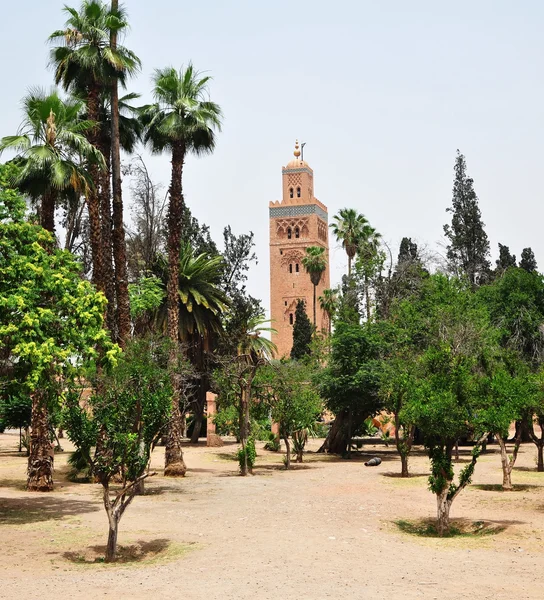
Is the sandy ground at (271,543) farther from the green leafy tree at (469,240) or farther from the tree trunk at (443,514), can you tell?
the green leafy tree at (469,240)

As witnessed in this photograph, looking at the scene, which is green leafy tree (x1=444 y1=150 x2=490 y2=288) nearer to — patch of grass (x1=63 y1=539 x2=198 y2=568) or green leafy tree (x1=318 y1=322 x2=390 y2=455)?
green leafy tree (x1=318 y1=322 x2=390 y2=455)

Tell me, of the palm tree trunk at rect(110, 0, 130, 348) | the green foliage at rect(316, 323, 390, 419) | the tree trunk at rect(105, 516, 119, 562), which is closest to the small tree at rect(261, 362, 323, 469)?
the green foliage at rect(316, 323, 390, 419)

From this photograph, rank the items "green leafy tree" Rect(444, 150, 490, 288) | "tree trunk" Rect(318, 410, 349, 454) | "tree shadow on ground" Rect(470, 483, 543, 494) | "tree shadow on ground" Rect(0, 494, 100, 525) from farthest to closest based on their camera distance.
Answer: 1. "green leafy tree" Rect(444, 150, 490, 288)
2. "tree trunk" Rect(318, 410, 349, 454)
3. "tree shadow on ground" Rect(470, 483, 543, 494)
4. "tree shadow on ground" Rect(0, 494, 100, 525)

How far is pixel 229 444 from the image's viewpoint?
149ft

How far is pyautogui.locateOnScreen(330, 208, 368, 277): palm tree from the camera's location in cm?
6569

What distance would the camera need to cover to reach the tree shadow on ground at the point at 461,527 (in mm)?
15687

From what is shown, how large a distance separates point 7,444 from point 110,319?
22243mm

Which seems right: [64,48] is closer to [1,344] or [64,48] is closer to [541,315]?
[1,344]

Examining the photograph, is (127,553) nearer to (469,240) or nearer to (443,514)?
(443,514)

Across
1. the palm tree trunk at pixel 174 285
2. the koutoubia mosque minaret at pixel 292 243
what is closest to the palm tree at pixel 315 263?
the koutoubia mosque minaret at pixel 292 243

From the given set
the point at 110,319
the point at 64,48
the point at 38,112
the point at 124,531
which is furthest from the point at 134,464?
the point at 64,48

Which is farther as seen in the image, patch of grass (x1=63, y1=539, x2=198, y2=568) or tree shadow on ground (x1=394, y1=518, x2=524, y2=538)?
tree shadow on ground (x1=394, y1=518, x2=524, y2=538)

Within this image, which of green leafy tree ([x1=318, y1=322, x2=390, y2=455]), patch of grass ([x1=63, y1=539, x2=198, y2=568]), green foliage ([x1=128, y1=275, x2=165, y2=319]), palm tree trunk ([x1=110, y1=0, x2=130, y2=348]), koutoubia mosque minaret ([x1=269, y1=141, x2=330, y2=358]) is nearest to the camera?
patch of grass ([x1=63, y1=539, x2=198, y2=568])

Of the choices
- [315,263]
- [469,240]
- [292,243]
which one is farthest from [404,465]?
[292,243]
